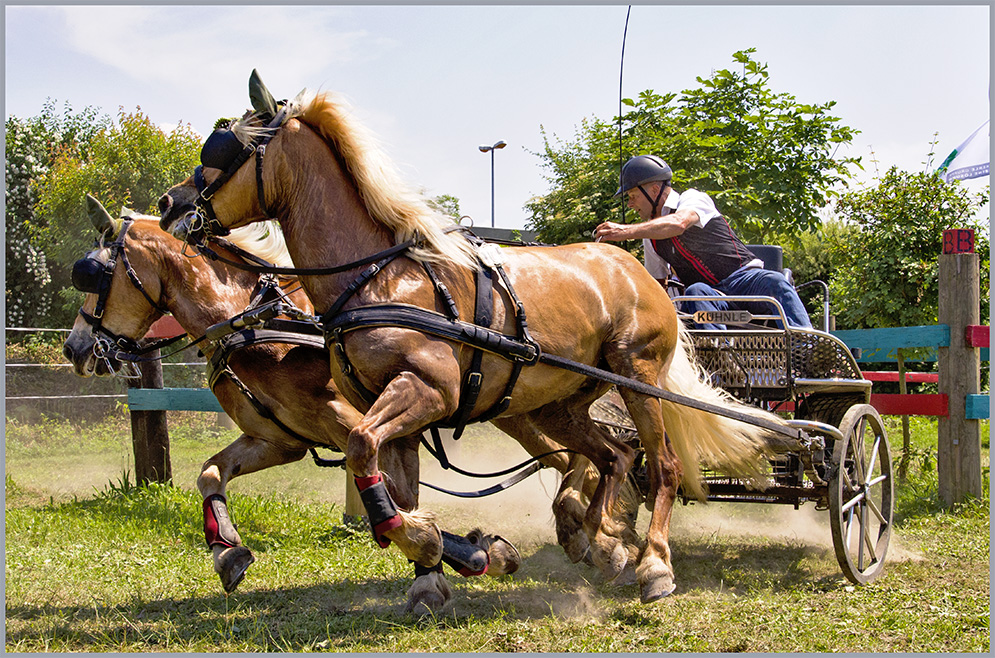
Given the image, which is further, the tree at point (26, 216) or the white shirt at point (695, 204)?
the tree at point (26, 216)

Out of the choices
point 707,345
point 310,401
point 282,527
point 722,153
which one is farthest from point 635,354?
point 722,153

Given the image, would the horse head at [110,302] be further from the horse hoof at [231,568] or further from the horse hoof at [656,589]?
the horse hoof at [656,589]

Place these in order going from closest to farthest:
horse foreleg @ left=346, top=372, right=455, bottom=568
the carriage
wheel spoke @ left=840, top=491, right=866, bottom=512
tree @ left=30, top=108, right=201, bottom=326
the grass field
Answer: horse foreleg @ left=346, top=372, right=455, bottom=568, the grass field, wheel spoke @ left=840, top=491, right=866, bottom=512, the carriage, tree @ left=30, top=108, right=201, bottom=326

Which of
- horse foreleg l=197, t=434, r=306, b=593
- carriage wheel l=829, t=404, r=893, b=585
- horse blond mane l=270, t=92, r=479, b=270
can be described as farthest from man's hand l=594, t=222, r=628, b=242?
horse foreleg l=197, t=434, r=306, b=593

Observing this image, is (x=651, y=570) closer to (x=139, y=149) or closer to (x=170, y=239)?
(x=170, y=239)

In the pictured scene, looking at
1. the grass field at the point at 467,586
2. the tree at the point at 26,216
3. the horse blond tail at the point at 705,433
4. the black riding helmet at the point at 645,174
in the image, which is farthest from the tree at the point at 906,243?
the tree at the point at 26,216

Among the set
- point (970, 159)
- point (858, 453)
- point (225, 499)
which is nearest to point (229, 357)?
point (225, 499)

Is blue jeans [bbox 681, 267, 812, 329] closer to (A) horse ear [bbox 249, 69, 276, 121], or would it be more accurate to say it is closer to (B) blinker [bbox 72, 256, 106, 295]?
(A) horse ear [bbox 249, 69, 276, 121]

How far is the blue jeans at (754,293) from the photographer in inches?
198

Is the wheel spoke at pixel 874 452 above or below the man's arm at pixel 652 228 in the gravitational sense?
below

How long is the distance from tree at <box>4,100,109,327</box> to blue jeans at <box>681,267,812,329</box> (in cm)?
1413

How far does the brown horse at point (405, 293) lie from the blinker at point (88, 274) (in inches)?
42.9

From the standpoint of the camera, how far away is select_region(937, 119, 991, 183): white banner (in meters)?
8.62

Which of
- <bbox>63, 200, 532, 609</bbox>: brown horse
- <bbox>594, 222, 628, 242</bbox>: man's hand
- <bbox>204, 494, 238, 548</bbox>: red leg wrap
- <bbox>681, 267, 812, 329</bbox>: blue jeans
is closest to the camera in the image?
<bbox>204, 494, 238, 548</bbox>: red leg wrap
